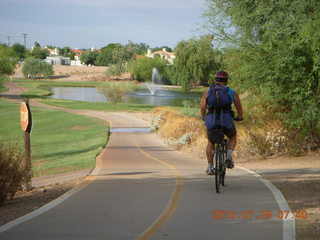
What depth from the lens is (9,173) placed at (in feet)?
31.6

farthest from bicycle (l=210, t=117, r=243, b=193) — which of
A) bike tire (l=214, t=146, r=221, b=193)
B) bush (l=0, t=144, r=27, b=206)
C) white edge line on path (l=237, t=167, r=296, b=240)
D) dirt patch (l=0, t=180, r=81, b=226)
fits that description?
bush (l=0, t=144, r=27, b=206)

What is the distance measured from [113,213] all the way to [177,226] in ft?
3.94

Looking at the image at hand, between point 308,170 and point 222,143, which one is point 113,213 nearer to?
point 222,143

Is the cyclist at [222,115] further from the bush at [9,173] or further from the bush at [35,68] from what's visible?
the bush at [35,68]

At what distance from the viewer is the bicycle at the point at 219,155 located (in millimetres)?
8766

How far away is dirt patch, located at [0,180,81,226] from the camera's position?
7.92 meters

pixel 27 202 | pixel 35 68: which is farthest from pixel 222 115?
pixel 35 68

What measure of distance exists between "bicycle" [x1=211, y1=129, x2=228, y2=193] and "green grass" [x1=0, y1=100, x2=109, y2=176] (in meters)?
5.26

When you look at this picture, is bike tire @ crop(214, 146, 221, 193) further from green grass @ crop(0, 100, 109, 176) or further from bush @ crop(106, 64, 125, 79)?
bush @ crop(106, 64, 125, 79)

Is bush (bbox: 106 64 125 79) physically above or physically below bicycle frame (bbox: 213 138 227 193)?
above

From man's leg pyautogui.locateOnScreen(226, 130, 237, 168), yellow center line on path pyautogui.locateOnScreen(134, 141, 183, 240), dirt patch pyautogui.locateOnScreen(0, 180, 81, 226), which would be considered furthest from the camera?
man's leg pyautogui.locateOnScreen(226, 130, 237, 168)

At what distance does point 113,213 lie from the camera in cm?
723

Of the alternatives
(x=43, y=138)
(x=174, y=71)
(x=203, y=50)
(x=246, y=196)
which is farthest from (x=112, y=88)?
(x=246, y=196)

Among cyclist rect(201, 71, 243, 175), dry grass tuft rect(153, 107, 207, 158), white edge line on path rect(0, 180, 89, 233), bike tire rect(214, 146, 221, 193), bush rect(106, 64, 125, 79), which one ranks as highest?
bush rect(106, 64, 125, 79)
